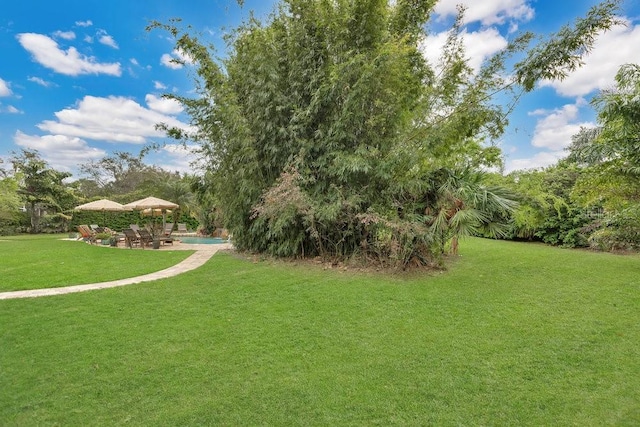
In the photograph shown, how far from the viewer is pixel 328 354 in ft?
10.8

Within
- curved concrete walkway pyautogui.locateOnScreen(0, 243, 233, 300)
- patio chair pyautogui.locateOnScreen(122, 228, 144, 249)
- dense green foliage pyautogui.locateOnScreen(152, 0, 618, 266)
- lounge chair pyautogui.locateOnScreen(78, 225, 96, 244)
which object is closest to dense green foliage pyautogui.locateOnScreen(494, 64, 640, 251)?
dense green foliage pyautogui.locateOnScreen(152, 0, 618, 266)

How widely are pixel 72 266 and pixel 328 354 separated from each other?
743cm

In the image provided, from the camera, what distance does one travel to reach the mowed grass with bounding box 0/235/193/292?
618cm

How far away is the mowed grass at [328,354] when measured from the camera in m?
2.34

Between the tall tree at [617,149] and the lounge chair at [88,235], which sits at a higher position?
the tall tree at [617,149]

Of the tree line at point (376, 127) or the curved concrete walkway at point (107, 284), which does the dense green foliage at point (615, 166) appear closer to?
the tree line at point (376, 127)

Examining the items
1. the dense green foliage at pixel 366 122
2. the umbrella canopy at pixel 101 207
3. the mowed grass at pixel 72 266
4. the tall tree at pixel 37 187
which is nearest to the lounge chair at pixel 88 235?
the umbrella canopy at pixel 101 207

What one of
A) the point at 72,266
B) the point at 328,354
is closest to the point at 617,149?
the point at 328,354

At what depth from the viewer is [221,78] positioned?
830cm

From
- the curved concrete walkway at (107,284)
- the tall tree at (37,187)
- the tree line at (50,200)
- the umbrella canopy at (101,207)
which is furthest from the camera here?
the tall tree at (37,187)

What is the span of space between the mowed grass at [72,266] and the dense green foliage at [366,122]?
304cm

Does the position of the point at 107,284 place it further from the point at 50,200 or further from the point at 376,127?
the point at 50,200

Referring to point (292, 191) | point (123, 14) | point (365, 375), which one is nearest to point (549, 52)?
point (292, 191)

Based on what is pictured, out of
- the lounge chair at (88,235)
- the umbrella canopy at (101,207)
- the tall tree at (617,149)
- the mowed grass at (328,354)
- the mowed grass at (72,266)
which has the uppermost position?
the tall tree at (617,149)
